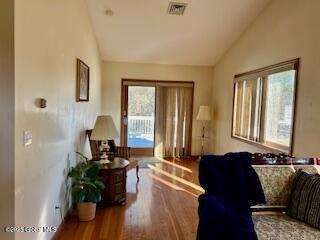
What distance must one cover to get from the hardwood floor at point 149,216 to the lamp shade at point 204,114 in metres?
1.96

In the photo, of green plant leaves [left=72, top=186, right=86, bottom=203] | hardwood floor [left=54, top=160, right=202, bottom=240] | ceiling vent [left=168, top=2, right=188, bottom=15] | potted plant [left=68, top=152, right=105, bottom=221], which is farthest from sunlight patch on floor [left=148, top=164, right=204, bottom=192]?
ceiling vent [left=168, top=2, right=188, bottom=15]

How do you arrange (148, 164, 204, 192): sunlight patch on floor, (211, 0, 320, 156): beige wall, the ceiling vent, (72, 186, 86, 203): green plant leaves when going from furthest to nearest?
(148, 164, 204, 192): sunlight patch on floor, the ceiling vent, (211, 0, 320, 156): beige wall, (72, 186, 86, 203): green plant leaves

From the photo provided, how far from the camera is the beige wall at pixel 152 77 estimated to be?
21.2 ft

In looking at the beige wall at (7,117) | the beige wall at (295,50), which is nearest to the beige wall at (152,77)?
the beige wall at (295,50)

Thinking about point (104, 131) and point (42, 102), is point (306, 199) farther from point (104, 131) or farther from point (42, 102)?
point (104, 131)

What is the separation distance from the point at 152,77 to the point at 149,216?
4.09m

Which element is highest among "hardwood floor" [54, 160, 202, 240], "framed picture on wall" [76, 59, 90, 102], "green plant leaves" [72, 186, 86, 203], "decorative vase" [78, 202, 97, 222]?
"framed picture on wall" [76, 59, 90, 102]

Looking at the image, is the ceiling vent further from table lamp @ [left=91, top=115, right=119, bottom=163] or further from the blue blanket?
the blue blanket

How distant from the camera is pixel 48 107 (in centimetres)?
239

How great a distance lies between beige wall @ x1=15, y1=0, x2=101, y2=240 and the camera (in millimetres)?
1810

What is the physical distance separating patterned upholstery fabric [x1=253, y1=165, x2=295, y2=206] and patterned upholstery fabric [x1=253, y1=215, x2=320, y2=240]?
153 mm

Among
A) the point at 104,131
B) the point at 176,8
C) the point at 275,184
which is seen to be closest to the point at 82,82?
the point at 104,131

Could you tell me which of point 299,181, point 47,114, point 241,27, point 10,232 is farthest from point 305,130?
point 10,232

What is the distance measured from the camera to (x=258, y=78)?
4.55 meters
